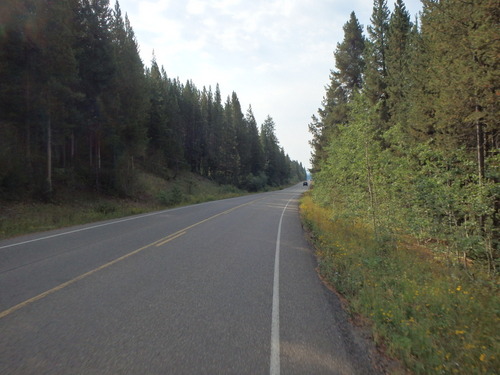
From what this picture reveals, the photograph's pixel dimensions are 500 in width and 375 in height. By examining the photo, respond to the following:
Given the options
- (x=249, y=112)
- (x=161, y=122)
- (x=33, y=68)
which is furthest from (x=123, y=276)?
(x=249, y=112)

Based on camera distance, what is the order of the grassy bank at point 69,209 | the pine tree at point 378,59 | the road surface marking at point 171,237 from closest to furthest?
1. the road surface marking at point 171,237
2. the grassy bank at point 69,209
3. the pine tree at point 378,59

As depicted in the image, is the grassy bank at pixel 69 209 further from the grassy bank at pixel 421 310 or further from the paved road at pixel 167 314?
the grassy bank at pixel 421 310

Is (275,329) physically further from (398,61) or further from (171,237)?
(398,61)

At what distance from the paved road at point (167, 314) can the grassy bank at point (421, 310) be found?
473mm

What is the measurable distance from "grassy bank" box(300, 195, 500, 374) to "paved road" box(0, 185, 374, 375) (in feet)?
1.55

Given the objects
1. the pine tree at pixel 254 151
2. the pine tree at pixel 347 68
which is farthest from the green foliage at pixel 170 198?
the pine tree at pixel 254 151

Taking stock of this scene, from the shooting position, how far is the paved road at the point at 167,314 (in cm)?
317

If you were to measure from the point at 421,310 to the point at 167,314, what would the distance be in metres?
3.79

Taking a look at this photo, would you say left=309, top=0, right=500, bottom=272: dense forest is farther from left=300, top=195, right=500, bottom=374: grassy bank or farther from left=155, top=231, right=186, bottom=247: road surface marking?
left=155, top=231, right=186, bottom=247: road surface marking

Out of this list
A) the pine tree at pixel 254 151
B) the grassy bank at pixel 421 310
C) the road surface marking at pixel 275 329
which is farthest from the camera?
the pine tree at pixel 254 151

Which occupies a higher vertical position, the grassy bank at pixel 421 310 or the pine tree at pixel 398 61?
the pine tree at pixel 398 61

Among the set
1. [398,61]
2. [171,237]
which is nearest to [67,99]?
[171,237]

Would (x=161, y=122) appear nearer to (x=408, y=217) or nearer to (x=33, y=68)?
(x=33, y=68)

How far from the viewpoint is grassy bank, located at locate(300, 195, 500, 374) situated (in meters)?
3.30
